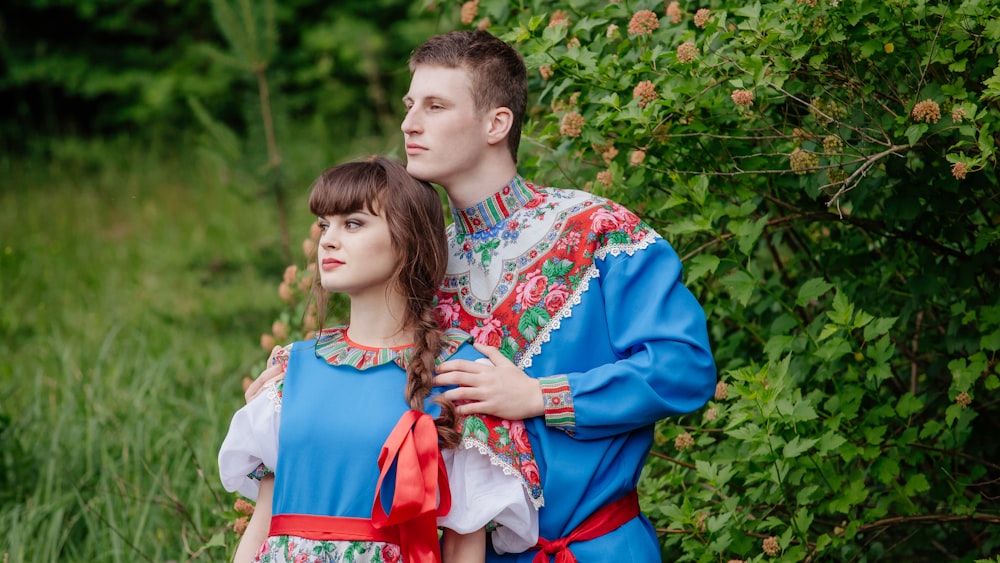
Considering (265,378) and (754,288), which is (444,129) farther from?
(754,288)

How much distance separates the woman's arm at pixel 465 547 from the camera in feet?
6.88

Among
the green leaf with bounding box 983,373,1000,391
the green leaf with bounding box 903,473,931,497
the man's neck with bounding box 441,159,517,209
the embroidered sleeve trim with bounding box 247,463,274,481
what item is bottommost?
the green leaf with bounding box 903,473,931,497

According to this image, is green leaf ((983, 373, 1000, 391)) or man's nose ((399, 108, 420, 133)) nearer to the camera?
man's nose ((399, 108, 420, 133))

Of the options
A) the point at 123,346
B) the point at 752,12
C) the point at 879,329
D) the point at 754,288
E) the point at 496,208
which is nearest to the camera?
the point at 496,208

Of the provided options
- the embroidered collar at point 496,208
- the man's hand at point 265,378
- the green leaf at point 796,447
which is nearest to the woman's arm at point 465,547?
the man's hand at point 265,378

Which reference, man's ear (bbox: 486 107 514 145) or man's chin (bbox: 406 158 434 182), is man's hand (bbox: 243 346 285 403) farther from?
man's ear (bbox: 486 107 514 145)

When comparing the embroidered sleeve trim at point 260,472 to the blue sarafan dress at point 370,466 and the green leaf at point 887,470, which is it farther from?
the green leaf at point 887,470

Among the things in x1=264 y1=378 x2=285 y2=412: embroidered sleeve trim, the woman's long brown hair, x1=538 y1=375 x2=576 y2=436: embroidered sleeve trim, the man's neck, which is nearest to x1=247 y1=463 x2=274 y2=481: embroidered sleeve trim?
x1=264 y1=378 x2=285 y2=412: embroidered sleeve trim

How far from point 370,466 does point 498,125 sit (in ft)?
2.58

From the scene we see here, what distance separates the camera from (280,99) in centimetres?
516

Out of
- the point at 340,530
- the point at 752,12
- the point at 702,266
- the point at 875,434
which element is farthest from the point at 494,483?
the point at 752,12

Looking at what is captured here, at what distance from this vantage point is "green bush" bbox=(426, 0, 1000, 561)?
2.53 metres

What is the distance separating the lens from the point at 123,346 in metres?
5.26

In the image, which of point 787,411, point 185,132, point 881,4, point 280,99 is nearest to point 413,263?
point 787,411
